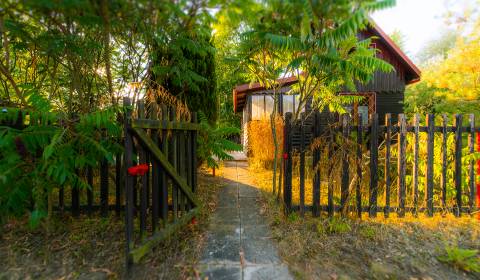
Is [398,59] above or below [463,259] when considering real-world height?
above

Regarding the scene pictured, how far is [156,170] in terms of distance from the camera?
9.06 feet

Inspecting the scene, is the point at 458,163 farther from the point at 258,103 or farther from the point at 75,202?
the point at 258,103

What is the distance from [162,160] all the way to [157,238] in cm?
82

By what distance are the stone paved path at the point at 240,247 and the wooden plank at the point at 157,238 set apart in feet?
1.18

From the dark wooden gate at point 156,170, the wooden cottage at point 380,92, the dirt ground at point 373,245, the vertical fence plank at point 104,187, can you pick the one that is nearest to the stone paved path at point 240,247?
the dirt ground at point 373,245

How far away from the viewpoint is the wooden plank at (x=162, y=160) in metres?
2.35

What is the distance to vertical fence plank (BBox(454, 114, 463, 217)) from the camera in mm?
3590


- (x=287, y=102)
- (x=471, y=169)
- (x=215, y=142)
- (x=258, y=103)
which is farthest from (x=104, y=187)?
(x=287, y=102)

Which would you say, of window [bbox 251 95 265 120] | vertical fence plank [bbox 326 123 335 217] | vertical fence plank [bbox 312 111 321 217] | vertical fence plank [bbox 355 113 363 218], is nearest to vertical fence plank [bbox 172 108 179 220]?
vertical fence plank [bbox 312 111 321 217]

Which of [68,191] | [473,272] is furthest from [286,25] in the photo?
[68,191]

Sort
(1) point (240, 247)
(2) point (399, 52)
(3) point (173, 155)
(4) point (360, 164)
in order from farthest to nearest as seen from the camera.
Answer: (2) point (399, 52) → (4) point (360, 164) → (3) point (173, 155) → (1) point (240, 247)

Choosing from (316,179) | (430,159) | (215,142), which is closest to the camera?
(316,179)

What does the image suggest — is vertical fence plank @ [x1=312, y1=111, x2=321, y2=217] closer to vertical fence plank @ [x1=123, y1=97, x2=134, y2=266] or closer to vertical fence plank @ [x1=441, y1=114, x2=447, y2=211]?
vertical fence plank @ [x1=441, y1=114, x2=447, y2=211]

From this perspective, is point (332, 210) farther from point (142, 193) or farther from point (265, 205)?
point (142, 193)
